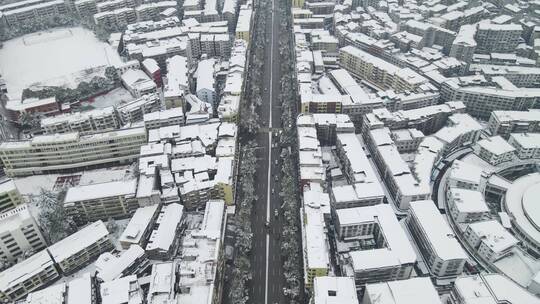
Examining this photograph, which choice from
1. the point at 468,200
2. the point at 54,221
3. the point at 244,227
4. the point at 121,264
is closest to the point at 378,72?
the point at 468,200

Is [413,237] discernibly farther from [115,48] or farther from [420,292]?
[115,48]

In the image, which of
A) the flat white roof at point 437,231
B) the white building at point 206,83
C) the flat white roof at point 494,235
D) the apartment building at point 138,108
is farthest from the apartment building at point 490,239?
the apartment building at point 138,108

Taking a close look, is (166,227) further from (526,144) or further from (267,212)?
(526,144)

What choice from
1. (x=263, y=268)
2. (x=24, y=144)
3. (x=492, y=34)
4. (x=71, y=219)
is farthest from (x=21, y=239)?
(x=492, y=34)

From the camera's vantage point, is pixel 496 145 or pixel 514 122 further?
pixel 514 122

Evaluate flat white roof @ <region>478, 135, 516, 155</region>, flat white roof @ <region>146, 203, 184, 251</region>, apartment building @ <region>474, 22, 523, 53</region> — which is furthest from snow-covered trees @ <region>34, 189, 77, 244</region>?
apartment building @ <region>474, 22, 523, 53</region>

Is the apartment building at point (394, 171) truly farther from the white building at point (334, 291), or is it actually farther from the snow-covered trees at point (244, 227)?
the snow-covered trees at point (244, 227)
